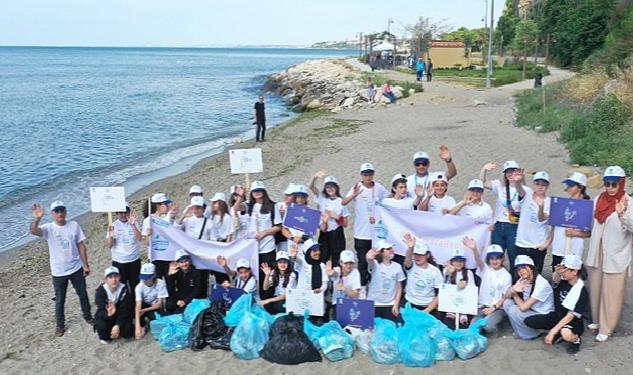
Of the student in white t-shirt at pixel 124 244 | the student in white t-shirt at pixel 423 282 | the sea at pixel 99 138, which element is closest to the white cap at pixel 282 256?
the student in white t-shirt at pixel 423 282

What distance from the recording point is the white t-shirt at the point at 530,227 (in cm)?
820

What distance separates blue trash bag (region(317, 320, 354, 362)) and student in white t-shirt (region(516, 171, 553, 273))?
8.76ft

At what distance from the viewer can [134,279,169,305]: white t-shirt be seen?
8.52m

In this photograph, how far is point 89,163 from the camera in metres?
26.9

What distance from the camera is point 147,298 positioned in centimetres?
857

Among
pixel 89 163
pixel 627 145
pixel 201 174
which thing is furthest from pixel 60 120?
pixel 627 145

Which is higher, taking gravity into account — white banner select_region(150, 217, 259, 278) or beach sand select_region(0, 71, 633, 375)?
white banner select_region(150, 217, 259, 278)

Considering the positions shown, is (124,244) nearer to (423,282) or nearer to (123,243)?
(123,243)

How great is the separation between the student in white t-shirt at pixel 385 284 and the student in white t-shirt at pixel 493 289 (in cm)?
102

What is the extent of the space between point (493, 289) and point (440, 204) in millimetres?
1527

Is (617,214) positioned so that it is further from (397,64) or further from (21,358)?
(397,64)

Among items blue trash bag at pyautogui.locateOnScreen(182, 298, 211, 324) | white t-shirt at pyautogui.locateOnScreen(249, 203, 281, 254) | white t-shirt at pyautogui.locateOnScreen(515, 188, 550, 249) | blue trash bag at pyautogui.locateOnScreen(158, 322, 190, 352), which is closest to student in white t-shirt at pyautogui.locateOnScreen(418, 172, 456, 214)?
white t-shirt at pyautogui.locateOnScreen(515, 188, 550, 249)

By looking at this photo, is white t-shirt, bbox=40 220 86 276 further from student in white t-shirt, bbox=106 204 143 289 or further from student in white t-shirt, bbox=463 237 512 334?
student in white t-shirt, bbox=463 237 512 334

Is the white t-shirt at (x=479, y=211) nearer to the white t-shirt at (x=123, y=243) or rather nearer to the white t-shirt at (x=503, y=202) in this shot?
the white t-shirt at (x=503, y=202)
